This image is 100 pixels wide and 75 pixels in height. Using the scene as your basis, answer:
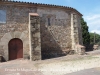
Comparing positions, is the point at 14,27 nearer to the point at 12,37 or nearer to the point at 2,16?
the point at 12,37

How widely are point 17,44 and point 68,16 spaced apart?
5727mm

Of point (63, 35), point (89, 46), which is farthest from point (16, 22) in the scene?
point (89, 46)

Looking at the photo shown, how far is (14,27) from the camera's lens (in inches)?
474

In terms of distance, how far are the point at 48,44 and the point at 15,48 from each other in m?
3.00

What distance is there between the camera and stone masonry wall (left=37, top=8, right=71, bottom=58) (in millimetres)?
13086

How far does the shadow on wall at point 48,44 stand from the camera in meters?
13.0

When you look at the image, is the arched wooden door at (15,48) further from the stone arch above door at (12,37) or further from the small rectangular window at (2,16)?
the small rectangular window at (2,16)

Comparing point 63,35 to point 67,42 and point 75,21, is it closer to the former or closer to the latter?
point 67,42

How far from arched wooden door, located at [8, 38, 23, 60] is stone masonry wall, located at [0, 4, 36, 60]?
30 cm

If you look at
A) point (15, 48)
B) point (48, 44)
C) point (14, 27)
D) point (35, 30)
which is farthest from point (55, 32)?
point (15, 48)

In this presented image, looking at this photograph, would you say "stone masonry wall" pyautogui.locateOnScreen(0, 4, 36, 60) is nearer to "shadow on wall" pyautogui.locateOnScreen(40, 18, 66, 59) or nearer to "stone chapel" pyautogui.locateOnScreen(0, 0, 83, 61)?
"stone chapel" pyautogui.locateOnScreen(0, 0, 83, 61)

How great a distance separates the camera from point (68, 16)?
561 inches

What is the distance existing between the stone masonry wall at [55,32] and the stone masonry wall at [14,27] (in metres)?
1.46

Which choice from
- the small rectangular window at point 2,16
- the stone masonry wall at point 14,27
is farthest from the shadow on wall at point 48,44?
the small rectangular window at point 2,16
